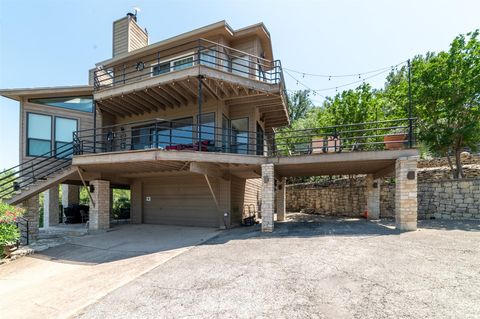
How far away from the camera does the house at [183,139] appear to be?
9.36 meters

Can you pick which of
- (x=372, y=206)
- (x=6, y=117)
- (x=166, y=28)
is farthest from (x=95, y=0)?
(x=372, y=206)

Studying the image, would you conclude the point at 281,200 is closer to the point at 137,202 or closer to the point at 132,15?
the point at 137,202

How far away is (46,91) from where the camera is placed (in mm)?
12172

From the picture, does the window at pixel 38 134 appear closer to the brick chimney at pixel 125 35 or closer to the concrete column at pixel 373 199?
the brick chimney at pixel 125 35

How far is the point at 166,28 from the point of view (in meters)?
14.8

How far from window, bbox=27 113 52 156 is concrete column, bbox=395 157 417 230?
15565 mm

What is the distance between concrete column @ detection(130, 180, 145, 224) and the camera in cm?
1323

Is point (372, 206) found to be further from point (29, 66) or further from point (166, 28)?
point (29, 66)

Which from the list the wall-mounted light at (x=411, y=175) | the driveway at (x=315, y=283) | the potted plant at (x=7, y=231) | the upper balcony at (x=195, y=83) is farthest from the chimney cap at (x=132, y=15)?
the wall-mounted light at (x=411, y=175)

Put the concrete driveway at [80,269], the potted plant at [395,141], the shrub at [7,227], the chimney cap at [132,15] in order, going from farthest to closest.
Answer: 1. the chimney cap at [132,15]
2. the potted plant at [395,141]
3. the shrub at [7,227]
4. the concrete driveway at [80,269]

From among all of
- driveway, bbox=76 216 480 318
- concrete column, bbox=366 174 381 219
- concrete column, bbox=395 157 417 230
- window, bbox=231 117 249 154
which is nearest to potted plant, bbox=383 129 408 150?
concrete column, bbox=395 157 417 230

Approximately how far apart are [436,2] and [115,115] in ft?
51.1

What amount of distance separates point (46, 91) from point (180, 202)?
8.63 metres

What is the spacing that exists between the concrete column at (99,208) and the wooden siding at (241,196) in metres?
5.98
